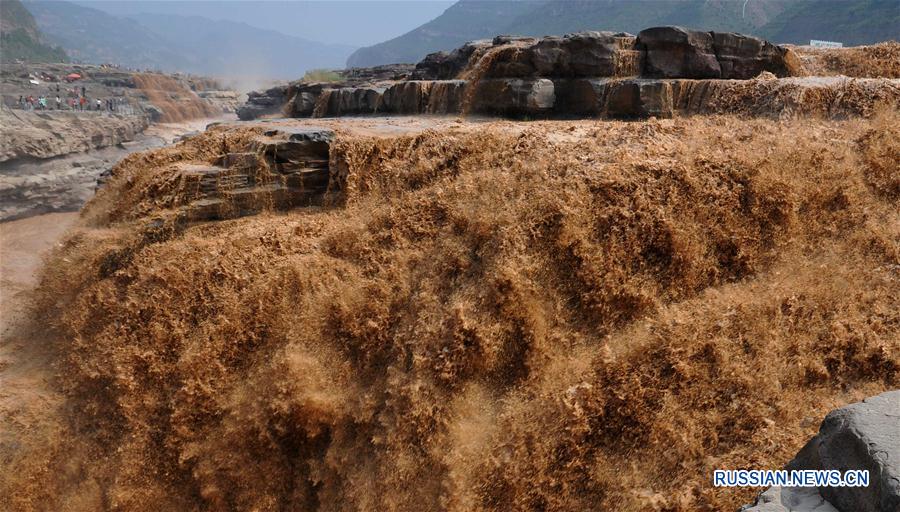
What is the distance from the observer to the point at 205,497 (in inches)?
227

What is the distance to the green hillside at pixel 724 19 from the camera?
169ft

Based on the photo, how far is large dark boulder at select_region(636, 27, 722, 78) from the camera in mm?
9766

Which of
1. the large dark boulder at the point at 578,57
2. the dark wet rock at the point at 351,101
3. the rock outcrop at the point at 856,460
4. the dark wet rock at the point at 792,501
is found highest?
the large dark boulder at the point at 578,57

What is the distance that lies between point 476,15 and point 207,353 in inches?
8285

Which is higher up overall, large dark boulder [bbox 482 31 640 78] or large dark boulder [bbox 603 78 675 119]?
large dark boulder [bbox 482 31 640 78]

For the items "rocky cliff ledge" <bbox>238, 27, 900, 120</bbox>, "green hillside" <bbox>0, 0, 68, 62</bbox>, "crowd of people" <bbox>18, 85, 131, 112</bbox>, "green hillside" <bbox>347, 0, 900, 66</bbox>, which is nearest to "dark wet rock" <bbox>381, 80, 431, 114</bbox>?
"rocky cliff ledge" <bbox>238, 27, 900, 120</bbox>

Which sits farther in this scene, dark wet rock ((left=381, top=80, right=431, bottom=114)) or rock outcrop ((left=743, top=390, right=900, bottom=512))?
dark wet rock ((left=381, top=80, right=431, bottom=114))

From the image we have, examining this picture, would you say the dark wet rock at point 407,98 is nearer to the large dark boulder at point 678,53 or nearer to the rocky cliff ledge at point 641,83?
the rocky cliff ledge at point 641,83

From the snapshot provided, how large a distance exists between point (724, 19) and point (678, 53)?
83530 millimetres

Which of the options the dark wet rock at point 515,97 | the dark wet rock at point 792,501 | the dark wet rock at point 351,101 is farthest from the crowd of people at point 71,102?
the dark wet rock at point 792,501

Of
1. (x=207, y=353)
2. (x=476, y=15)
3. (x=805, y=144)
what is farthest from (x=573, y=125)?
(x=476, y=15)

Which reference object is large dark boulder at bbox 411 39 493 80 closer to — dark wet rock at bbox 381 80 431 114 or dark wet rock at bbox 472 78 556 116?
dark wet rock at bbox 381 80 431 114

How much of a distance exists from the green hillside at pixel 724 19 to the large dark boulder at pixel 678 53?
158ft

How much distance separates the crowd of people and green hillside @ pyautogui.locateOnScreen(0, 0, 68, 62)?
48.4m
